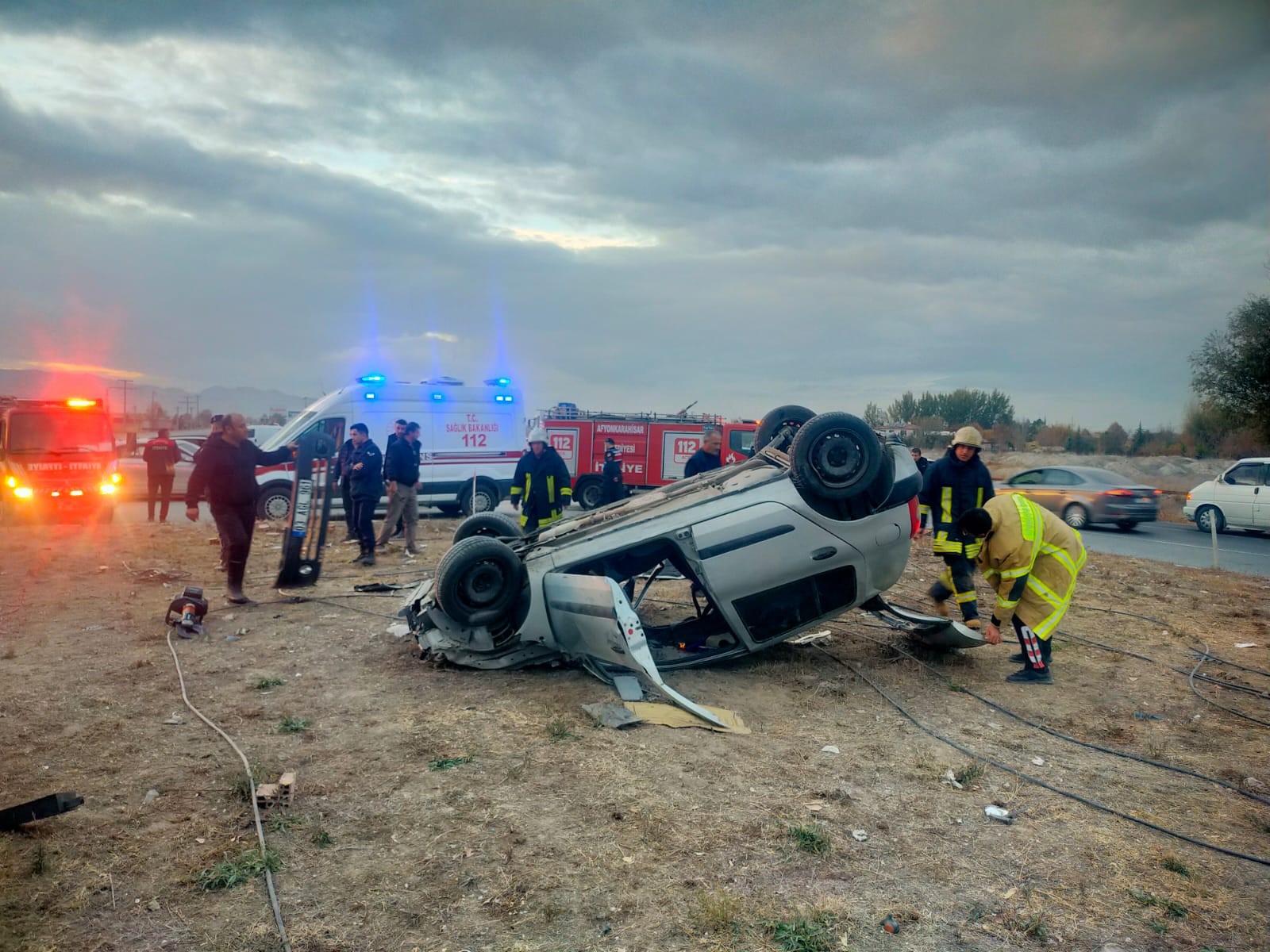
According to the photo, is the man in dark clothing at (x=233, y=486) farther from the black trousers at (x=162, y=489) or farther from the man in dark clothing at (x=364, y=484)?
the black trousers at (x=162, y=489)

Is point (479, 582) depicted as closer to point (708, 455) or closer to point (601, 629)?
point (601, 629)

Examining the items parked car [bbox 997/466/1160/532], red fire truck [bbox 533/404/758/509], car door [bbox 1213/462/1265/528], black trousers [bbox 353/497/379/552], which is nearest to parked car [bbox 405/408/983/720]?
black trousers [bbox 353/497/379/552]

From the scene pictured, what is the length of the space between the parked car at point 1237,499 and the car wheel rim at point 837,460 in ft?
46.6

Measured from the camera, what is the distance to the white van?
13.5 m

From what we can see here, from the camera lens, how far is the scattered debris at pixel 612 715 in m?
4.57

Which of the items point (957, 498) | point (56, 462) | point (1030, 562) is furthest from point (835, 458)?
point (56, 462)

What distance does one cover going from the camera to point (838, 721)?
16.3 ft

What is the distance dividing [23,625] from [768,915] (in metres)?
6.54

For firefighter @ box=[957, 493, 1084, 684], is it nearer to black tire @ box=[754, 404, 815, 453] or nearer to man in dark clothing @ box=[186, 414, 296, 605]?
black tire @ box=[754, 404, 815, 453]

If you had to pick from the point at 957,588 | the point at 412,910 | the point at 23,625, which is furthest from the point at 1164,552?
the point at 23,625

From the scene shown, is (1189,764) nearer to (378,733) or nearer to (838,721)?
(838,721)

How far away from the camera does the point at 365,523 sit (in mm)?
10195

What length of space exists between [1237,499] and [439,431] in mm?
15483

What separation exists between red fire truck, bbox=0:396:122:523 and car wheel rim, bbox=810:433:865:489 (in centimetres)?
1360
